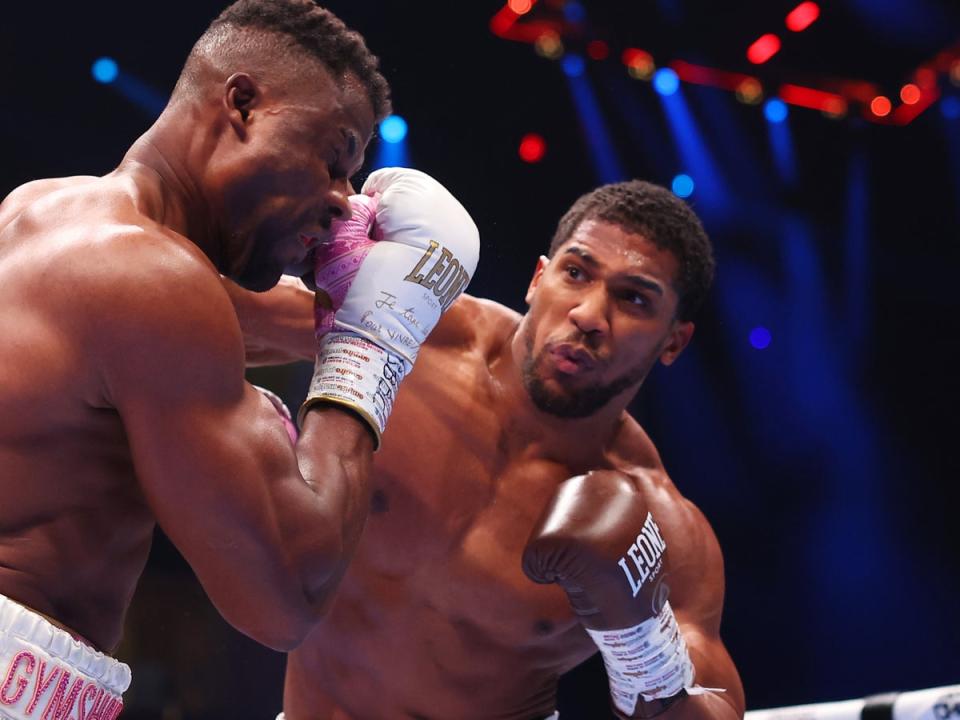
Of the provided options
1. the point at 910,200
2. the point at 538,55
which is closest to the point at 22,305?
the point at 538,55

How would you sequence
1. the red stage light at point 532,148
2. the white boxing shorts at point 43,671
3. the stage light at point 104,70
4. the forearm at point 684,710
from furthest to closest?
the red stage light at point 532,148
the stage light at point 104,70
the forearm at point 684,710
the white boxing shorts at point 43,671

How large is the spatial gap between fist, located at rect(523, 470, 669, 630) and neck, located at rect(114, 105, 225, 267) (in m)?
0.91

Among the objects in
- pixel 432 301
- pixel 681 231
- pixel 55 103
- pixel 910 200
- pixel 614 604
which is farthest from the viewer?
pixel 910 200

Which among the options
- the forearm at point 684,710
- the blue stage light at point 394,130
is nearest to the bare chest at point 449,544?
the forearm at point 684,710

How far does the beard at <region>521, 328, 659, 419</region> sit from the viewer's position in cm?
253

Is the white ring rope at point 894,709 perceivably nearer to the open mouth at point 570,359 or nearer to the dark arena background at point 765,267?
the open mouth at point 570,359

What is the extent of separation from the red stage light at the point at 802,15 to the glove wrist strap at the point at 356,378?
15.4 ft

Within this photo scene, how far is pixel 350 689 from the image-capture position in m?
2.40

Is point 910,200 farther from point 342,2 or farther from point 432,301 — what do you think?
point 432,301

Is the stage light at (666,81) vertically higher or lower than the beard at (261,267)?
lower

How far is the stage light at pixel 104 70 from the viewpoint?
4.92 metres

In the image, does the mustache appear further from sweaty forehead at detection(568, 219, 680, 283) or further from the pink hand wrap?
the pink hand wrap

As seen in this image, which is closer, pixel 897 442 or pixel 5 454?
pixel 5 454

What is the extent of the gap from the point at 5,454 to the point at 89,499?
0.38 ft
